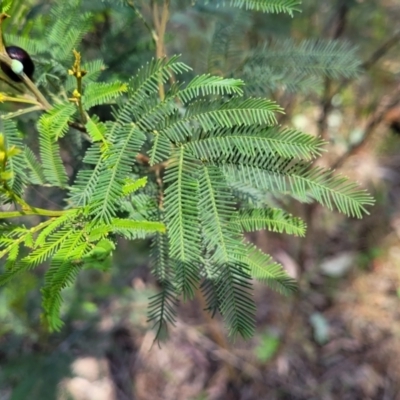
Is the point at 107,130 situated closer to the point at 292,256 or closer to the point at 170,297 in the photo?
the point at 170,297

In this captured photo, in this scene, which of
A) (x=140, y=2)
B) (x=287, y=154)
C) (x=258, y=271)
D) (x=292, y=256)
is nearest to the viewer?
(x=287, y=154)

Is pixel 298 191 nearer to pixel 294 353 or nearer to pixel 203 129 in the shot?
pixel 203 129

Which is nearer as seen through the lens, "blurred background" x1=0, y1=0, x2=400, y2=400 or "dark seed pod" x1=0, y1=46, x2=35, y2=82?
"dark seed pod" x1=0, y1=46, x2=35, y2=82

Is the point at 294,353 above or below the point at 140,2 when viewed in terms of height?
below

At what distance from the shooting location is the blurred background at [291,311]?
1880 mm

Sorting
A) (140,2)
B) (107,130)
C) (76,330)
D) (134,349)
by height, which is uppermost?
(140,2)

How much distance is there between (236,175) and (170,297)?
0.32m

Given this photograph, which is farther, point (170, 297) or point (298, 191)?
point (170, 297)

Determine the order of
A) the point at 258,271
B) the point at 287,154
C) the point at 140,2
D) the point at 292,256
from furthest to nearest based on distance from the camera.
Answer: the point at 292,256 → the point at 140,2 → the point at 258,271 → the point at 287,154

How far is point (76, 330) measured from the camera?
7.24 ft

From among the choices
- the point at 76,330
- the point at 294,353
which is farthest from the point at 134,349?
the point at 294,353

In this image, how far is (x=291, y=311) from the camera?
2232 mm

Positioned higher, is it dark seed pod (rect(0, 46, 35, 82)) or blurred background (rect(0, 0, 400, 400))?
dark seed pod (rect(0, 46, 35, 82))

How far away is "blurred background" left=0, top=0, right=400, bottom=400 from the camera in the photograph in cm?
188
